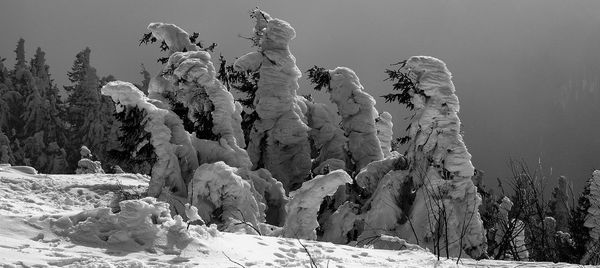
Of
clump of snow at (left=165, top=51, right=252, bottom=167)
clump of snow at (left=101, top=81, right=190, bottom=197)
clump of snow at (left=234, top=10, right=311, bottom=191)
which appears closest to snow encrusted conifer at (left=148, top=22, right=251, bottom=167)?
clump of snow at (left=165, top=51, right=252, bottom=167)

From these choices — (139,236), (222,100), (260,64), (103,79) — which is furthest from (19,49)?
(139,236)

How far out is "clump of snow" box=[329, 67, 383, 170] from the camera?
68.5 ft

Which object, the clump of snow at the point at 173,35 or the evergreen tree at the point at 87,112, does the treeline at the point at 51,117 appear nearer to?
the evergreen tree at the point at 87,112

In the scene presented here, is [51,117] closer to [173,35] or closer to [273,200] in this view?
[173,35]

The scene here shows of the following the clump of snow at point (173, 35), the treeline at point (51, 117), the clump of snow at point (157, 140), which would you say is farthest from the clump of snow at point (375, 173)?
the treeline at point (51, 117)

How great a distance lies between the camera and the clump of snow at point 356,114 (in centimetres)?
2089

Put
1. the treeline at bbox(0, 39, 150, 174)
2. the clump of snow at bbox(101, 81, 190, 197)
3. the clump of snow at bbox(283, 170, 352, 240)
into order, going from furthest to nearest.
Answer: the treeline at bbox(0, 39, 150, 174)
the clump of snow at bbox(101, 81, 190, 197)
the clump of snow at bbox(283, 170, 352, 240)

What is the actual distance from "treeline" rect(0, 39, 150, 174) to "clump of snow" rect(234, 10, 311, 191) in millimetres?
21902

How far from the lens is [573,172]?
86.3 meters

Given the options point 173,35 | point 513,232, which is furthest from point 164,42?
point 513,232

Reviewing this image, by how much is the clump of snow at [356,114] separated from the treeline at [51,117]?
2336 centimetres

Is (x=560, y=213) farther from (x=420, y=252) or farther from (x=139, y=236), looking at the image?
(x=139, y=236)

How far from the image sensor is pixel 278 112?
20922 millimetres

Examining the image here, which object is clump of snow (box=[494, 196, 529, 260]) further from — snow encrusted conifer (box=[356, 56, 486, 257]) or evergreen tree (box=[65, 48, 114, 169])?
evergreen tree (box=[65, 48, 114, 169])
